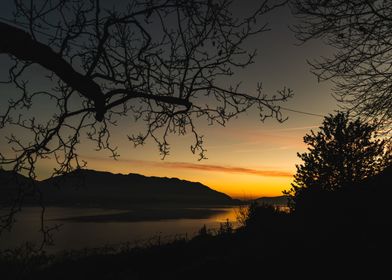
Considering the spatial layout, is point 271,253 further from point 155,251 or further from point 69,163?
point 155,251

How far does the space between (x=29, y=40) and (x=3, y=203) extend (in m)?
1.87

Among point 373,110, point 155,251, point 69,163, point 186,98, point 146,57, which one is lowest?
point 155,251

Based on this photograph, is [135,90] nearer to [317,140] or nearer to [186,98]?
[186,98]

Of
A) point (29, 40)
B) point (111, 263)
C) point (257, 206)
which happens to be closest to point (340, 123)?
point (257, 206)

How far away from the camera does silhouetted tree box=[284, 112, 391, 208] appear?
2056 centimetres

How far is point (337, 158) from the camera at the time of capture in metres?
21.3

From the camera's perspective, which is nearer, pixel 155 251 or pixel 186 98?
pixel 186 98

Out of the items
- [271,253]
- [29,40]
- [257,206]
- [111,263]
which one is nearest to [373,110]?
[271,253]

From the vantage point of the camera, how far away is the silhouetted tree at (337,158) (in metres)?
20.6

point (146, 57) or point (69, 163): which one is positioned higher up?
point (146, 57)

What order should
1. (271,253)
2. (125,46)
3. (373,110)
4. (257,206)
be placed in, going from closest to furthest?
1. (125,46)
2. (373,110)
3. (271,253)
4. (257,206)

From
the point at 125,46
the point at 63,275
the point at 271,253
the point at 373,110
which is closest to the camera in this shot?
the point at 125,46

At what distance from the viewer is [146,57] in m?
4.43

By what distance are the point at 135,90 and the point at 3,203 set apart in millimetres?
1907
